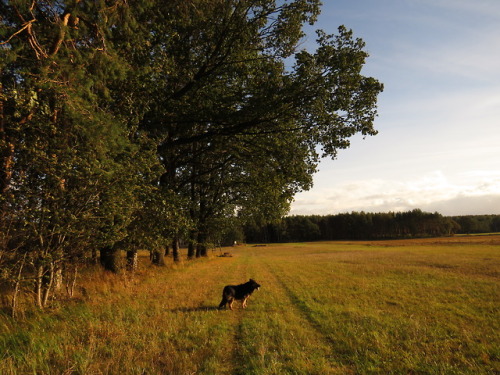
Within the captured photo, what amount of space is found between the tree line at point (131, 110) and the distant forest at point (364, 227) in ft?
347

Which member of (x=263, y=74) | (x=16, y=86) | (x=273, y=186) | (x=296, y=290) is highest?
(x=263, y=74)

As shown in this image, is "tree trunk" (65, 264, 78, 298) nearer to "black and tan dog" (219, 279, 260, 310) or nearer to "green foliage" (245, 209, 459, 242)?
"black and tan dog" (219, 279, 260, 310)

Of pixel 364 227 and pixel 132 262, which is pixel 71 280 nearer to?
pixel 132 262

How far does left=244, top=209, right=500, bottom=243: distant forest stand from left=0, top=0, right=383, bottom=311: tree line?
106 meters

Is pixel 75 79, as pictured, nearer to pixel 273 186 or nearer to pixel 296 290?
pixel 296 290

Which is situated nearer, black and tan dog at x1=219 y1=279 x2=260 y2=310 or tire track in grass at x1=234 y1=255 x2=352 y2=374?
tire track in grass at x1=234 y1=255 x2=352 y2=374

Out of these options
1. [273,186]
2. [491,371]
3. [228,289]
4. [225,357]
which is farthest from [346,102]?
[225,357]

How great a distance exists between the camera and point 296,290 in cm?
1315

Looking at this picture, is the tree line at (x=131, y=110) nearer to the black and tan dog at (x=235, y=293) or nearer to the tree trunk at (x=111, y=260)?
the tree trunk at (x=111, y=260)

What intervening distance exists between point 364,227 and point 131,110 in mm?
137624

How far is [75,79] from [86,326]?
259 inches

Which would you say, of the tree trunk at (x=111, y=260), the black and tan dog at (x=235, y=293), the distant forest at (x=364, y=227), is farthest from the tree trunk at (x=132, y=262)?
the distant forest at (x=364, y=227)

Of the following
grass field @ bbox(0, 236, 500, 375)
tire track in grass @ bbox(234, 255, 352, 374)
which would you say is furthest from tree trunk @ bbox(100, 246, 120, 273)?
tire track in grass @ bbox(234, 255, 352, 374)

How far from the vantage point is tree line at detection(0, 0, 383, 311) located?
7.42 m
